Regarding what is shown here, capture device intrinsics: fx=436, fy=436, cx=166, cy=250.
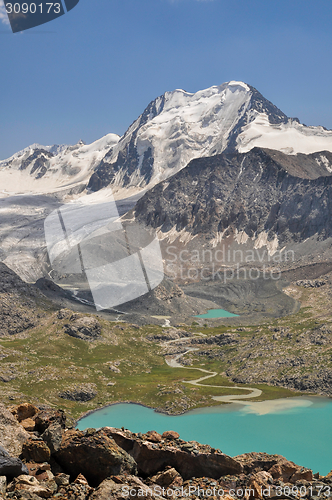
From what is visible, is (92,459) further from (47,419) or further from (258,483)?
(258,483)

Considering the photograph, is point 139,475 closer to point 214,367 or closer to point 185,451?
point 185,451

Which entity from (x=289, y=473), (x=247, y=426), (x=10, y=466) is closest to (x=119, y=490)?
(x=10, y=466)

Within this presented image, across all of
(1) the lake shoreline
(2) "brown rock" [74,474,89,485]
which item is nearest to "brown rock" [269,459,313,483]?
(2) "brown rock" [74,474,89,485]

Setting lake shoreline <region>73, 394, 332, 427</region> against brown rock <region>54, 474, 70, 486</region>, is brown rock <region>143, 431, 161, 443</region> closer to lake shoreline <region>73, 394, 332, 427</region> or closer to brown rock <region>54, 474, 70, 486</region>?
brown rock <region>54, 474, 70, 486</region>

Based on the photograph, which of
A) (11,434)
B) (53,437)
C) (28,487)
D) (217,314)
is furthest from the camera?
(217,314)

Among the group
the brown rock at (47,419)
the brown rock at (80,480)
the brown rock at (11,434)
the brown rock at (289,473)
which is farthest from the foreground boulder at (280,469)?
the brown rock at (11,434)

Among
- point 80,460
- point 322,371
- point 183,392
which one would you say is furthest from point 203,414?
point 80,460
